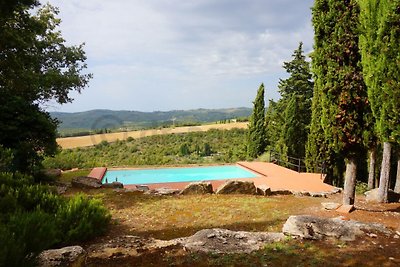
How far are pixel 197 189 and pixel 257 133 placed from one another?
1869 centimetres

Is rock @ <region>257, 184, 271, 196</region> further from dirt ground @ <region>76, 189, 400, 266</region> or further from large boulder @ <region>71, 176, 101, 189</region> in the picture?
large boulder @ <region>71, 176, 101, 189</region>

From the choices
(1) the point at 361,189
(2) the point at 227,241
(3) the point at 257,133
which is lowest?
(1) the point at 361,189

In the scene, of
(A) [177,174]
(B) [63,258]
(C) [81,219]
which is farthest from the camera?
(A) [177,174]

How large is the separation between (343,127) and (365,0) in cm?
346

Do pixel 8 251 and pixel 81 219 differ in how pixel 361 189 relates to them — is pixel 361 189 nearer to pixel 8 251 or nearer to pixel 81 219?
pixel 81 219

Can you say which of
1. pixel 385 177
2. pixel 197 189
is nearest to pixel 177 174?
pixel 197 189

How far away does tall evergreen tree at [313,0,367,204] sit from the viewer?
8406mm

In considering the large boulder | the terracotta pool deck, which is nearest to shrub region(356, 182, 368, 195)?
the terracotta pool deck

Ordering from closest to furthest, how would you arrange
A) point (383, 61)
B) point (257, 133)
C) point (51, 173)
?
1. point (383, 61)
2. point (51, 173)
3. point (257, 133)

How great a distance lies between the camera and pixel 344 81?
332 inches

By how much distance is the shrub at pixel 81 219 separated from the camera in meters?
5.84

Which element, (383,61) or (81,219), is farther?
(383,61)

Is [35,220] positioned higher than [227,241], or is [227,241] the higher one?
[35,220]

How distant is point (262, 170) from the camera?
18672 mm
